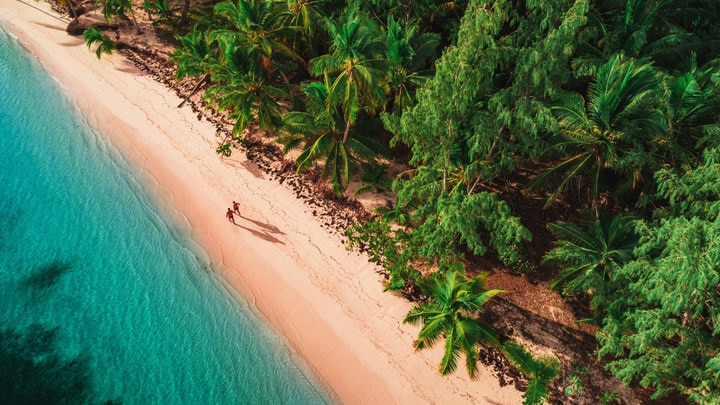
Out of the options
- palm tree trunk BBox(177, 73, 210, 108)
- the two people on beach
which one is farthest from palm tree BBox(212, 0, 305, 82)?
the two people on beach

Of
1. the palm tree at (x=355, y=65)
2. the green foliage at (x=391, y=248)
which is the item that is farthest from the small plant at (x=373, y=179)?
the palm tree at (x=355, y=65)

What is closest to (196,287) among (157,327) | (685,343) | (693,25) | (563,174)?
(157,327)

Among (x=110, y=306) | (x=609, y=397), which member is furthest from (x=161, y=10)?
(x=609, y=397)

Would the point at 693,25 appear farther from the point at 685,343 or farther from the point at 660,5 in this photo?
the point at 685,343

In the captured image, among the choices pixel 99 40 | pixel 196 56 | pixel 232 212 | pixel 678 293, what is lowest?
pixel 232 212

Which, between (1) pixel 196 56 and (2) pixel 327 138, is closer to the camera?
(2) pixel 327 138

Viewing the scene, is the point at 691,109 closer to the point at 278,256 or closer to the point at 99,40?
the point at 278,256

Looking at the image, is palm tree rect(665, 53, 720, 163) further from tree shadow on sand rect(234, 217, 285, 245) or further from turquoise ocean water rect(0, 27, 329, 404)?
tree shadow on sand rect(234, 217, 285, 245)

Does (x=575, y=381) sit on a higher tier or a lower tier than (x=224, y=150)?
lower
